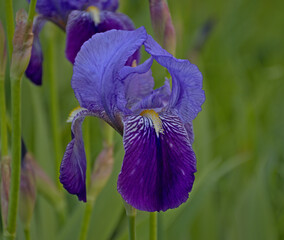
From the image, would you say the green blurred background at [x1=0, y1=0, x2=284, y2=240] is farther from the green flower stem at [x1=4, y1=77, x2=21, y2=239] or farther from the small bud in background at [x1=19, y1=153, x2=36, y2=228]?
the green flower stem at [x1=4, y1=77, x2=21, y2=239]

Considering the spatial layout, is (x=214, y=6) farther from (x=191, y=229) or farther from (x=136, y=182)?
(x=136, y=182)

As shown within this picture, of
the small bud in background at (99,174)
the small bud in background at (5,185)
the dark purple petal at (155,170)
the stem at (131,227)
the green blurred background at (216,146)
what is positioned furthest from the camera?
the green blurred background at (216,146)

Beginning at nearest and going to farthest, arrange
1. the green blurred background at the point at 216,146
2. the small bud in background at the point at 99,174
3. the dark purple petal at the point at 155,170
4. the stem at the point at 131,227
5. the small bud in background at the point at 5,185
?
the dark purple petal at the point at 155,170 < the stem at the point at 131,227 < the small bud in background at the point at 5,185 < the small bud in background at the point at 99,174 < the green blurred background at the point at 216,146

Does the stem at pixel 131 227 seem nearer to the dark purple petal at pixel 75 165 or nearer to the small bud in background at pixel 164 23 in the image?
the dark purple petal at pixel 75 165

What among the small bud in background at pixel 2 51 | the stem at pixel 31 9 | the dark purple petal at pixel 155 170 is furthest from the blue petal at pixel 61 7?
the dark purple petal at pixel 155 170

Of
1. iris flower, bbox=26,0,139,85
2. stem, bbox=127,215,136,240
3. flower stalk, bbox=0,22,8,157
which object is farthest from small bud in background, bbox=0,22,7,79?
stem, bbox=127,215,136,240

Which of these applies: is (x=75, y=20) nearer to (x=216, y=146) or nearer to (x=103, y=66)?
(x=103, y=66)
